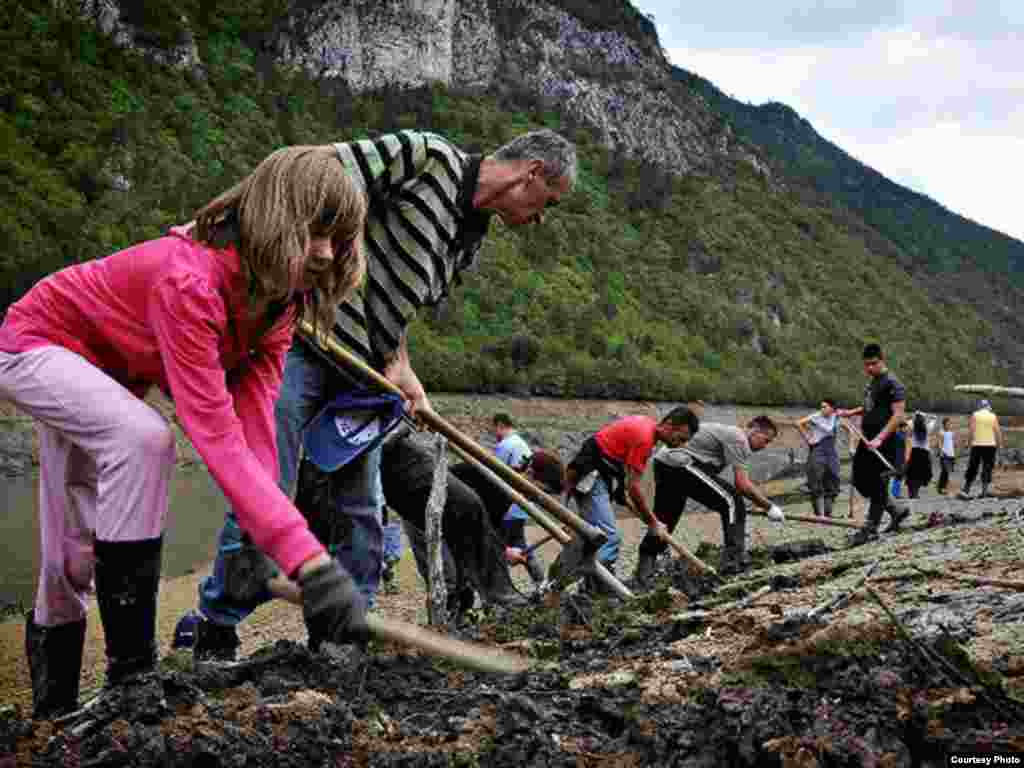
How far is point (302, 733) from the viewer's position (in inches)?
102

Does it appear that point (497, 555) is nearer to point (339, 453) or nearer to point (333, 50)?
point (339, 453)

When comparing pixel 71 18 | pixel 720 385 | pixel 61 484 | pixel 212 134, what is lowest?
pixel 720 385

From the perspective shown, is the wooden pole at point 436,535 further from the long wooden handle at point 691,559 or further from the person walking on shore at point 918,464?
the person walking on shore at point 918,464

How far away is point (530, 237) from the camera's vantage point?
55.0 meters

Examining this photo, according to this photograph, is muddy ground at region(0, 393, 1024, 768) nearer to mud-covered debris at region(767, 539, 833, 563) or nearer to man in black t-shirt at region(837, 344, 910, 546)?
mud-covered debris at region(767, 539, 833, 563)

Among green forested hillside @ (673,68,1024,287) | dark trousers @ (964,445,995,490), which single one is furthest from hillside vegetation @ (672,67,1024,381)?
dark trousers @ (964,445,995,490)

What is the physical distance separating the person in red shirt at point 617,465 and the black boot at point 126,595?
551cm

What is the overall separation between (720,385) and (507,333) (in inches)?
408

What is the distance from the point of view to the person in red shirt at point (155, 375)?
249 cm

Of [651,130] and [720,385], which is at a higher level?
[651,130]

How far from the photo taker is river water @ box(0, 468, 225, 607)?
10148 mm

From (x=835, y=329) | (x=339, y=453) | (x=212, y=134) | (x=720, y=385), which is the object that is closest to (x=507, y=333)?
(x=720, y=385)

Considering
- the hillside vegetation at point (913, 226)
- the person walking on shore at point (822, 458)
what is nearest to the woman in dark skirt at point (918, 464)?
the person walking on shore at point (822, 458)

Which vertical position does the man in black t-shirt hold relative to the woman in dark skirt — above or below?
above
